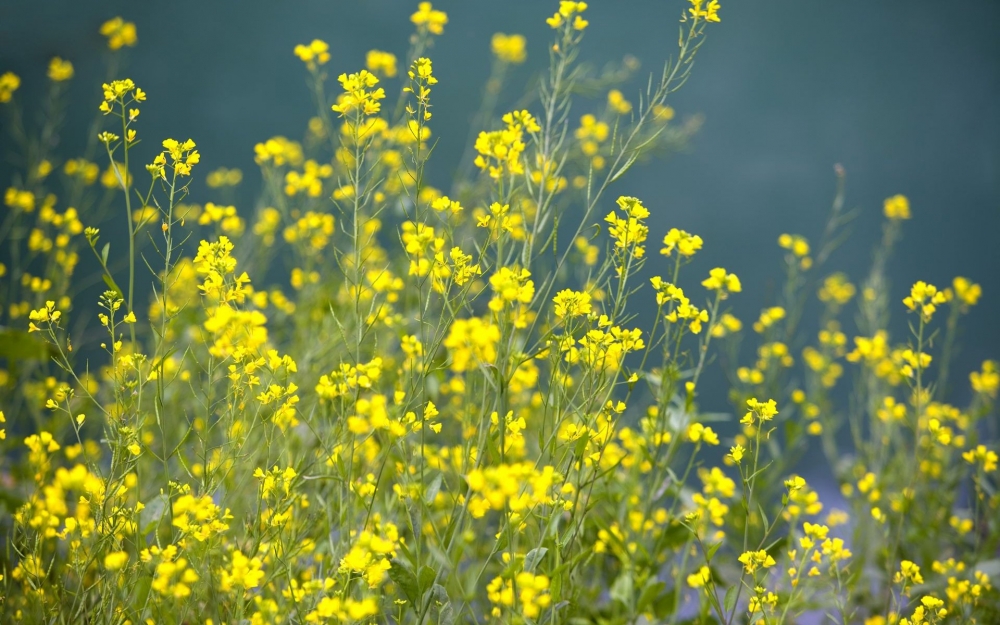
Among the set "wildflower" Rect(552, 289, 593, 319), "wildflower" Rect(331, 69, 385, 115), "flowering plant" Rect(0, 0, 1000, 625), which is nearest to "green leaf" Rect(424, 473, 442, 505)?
"flowering plant" Rect(0, 0, 1000, 625)

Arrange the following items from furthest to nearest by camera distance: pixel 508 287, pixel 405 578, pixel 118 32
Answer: pixel 118 32 → pixel 405 578 → pixel 508 287

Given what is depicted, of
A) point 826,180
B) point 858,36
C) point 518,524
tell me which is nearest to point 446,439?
point 518,524

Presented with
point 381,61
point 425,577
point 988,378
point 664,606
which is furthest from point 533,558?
A: point 988,378

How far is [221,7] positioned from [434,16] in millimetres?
1651

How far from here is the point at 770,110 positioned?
120 inches

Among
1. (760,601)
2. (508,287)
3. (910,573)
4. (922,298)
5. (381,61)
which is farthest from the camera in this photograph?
(381,61)

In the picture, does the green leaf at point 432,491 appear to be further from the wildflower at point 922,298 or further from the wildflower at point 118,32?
the wildflower at point 118,32

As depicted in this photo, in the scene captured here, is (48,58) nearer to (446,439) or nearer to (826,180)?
(446,439)

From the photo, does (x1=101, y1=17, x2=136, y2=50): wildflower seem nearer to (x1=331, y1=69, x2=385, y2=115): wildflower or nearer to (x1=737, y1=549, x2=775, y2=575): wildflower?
(x1=331, y1=69, x2=385, y2=115): wildflower

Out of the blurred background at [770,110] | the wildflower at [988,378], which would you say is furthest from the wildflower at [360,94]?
the blurred background at [770,110]

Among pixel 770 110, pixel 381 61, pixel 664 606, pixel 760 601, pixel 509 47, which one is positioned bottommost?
pixel 664 606

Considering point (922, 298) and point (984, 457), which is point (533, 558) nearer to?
point (922, 298)

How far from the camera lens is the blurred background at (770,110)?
2.77 metres

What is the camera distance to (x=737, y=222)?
121 inches
